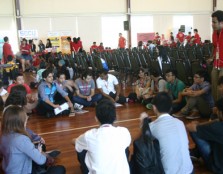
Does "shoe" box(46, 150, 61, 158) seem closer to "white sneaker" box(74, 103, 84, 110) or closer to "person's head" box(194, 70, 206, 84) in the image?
"white sneaker" box(74, 103, 84, 110)

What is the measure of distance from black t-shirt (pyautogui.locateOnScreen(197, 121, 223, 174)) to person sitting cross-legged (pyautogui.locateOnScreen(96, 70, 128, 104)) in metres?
3.08

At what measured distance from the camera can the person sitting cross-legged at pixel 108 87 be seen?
5492mm

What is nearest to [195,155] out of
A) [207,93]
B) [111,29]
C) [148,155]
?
[148,155]

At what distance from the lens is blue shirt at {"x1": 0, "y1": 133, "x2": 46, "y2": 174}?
6.93 feet

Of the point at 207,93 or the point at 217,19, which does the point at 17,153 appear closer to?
the point at 217,19

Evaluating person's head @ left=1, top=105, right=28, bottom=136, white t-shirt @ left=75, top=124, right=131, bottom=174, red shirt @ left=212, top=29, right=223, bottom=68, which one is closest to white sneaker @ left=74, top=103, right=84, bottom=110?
red shirt @ left=212, top=29, right=223, bottom=68

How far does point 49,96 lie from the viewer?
16.1 feet

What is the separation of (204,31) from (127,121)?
15073 millimetres

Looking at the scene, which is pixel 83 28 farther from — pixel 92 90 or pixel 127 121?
pixel 127 121

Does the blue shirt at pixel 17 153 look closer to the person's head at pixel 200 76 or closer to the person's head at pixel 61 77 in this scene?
the person's head at pixel 200 76

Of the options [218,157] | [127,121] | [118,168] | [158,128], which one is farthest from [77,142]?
[127,121]

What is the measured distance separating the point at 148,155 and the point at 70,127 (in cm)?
244

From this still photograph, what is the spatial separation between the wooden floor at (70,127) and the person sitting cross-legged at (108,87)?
22 centimetres

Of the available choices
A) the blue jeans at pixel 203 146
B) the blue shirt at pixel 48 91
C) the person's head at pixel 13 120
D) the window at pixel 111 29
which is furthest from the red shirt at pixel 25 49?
the blue jeans at pixel 203 146
